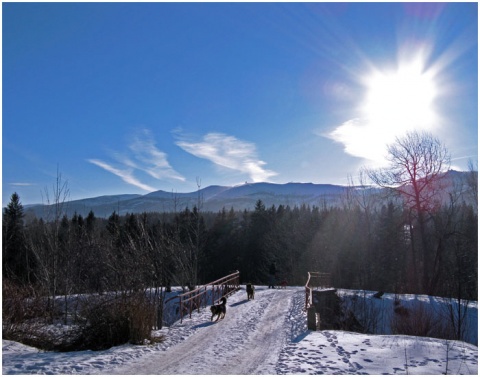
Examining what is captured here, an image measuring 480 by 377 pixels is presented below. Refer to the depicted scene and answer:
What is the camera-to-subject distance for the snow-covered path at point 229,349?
7.63 metres

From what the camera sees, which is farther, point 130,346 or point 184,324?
point 184,324

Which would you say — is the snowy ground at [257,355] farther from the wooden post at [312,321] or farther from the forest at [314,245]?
the forest at [314,245]

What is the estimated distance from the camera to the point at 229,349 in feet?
30.9

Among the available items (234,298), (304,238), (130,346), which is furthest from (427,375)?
(304,238)

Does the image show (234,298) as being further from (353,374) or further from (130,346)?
(353,374)

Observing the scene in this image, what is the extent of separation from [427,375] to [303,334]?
4.55m

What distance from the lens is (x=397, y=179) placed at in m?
29.6

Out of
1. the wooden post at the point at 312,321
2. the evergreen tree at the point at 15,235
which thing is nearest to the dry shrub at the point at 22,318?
the wooden post at the point at 312,321

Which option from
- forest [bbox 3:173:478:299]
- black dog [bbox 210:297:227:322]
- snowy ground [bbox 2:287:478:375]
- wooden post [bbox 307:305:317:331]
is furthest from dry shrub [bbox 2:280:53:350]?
forest [bbox 3:173:478:299]

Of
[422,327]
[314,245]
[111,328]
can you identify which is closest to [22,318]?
[111,328]

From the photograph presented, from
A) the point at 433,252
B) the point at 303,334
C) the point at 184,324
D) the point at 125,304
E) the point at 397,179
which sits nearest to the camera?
the point at 125,304

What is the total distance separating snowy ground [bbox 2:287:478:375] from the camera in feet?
24.6

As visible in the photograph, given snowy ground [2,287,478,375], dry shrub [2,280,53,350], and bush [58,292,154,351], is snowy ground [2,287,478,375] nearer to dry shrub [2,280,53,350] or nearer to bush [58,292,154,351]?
bush [58,292,154,351]

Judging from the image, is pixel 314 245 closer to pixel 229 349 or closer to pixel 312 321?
pixel 312 321
